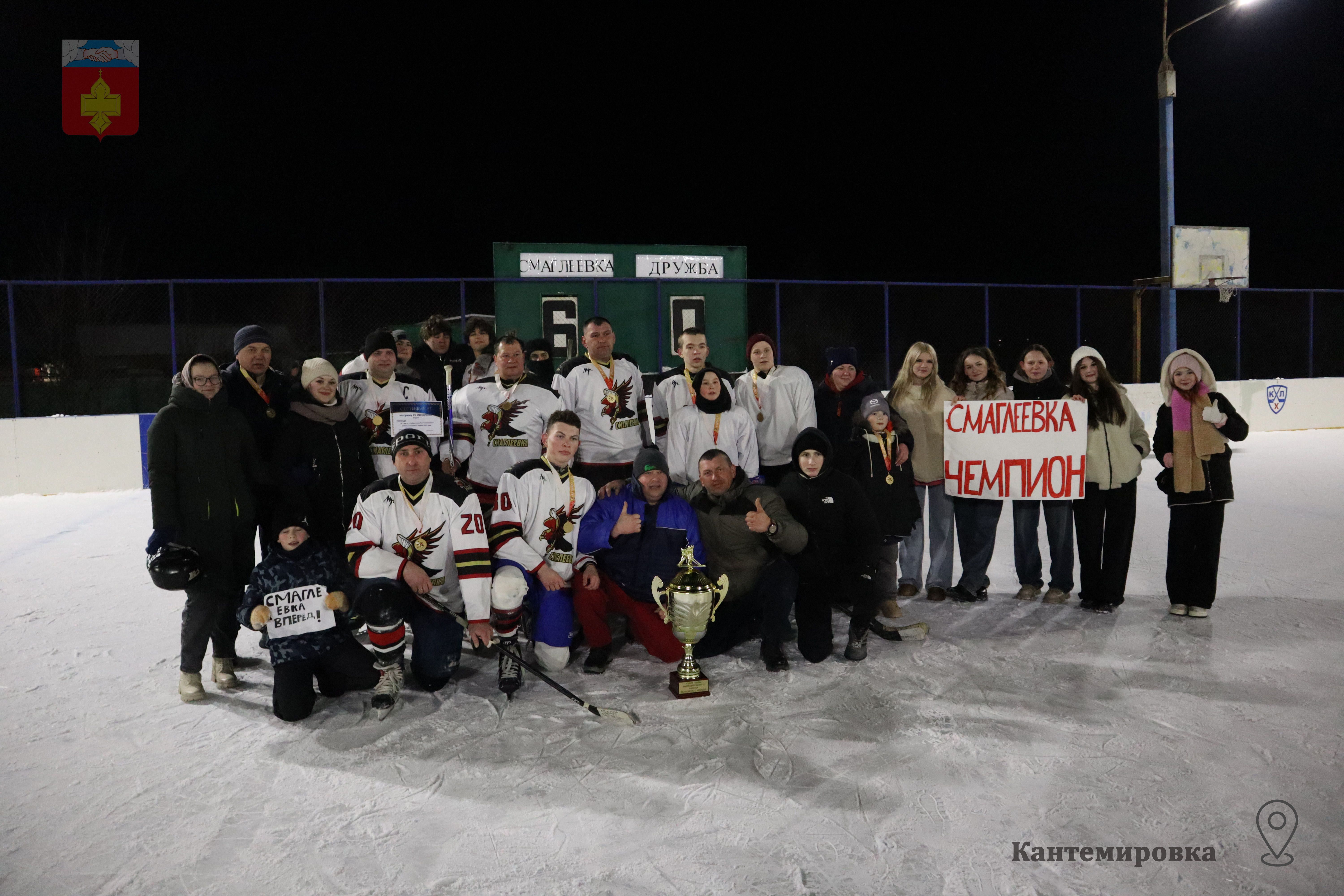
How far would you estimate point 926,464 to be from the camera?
5.69 meters

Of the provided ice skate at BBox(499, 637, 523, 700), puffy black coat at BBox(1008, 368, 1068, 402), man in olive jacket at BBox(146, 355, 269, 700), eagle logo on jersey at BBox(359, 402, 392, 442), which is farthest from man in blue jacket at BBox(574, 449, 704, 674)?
puffy black coat at BBox(1008, 368, 1068, 402)

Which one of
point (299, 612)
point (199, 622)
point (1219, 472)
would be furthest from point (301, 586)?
point (1219, 472)

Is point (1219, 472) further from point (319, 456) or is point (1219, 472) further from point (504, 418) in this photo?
point (319, 456)

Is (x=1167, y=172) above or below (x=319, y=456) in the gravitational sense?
above

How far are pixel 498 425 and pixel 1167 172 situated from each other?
36.9ft

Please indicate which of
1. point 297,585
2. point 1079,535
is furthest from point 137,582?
point 1079,535

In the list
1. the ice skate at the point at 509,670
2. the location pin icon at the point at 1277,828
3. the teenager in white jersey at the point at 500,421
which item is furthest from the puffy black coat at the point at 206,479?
the location pin icon at the point at 1277,828

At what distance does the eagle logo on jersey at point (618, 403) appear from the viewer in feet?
17.3

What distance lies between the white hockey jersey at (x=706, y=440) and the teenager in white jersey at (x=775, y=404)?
422 millimetres

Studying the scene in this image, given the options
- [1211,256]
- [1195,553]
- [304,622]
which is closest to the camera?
[304,622]

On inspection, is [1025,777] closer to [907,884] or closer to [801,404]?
[907,884]

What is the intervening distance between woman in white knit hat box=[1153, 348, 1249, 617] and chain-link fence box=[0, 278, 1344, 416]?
749 cm

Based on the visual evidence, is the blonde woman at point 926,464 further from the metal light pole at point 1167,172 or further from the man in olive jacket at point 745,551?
the metal light pole at point 1167,172

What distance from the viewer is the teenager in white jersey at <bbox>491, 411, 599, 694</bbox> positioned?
4.37m
